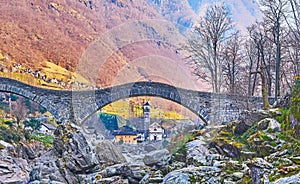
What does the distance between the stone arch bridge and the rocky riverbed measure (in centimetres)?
158

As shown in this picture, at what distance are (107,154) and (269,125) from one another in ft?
31.5

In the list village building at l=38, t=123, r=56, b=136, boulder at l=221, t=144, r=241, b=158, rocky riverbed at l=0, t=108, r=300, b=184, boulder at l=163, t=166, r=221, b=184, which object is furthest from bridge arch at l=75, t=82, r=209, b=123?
village building at l=38, t=123, r=56, b=136

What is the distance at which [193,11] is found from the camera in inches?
3634

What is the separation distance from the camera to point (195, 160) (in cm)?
1245

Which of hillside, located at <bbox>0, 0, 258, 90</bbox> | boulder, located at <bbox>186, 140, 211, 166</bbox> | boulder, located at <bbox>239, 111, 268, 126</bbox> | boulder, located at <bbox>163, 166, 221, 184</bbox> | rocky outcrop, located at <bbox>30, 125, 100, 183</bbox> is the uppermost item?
hillside, located at <bbox>0, 0, 258, 90</bbox>

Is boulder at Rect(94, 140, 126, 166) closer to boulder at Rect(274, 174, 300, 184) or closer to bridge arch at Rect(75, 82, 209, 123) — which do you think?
bridge arch at Rect(75, 82, 209, 123)

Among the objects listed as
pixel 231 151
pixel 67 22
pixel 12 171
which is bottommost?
pixel 12 171

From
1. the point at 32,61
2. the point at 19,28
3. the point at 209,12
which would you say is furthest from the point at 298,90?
the point at 19,28

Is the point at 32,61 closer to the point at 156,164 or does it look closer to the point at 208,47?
the point at 208,47

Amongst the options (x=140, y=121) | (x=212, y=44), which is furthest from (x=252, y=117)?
(x=140, y=121)

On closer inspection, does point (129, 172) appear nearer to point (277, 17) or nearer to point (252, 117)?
point (252, 117)

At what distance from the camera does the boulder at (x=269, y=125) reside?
473 inches

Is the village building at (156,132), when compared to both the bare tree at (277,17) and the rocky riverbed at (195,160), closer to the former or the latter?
the rocky riverbed at (195,160)

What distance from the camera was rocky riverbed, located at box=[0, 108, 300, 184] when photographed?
9406mm
